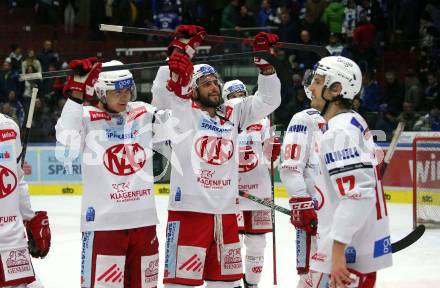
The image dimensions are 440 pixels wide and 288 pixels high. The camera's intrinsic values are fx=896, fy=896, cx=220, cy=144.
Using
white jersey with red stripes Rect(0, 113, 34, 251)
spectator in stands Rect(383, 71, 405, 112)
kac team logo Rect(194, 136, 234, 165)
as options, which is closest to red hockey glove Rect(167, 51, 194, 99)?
kac team logo Rect(194, 136, 234, 165)

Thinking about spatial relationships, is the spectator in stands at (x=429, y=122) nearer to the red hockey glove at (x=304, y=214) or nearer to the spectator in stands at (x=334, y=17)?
the spectator in stands at (x=334, y=17)

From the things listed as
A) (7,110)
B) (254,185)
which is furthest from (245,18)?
(254,185)

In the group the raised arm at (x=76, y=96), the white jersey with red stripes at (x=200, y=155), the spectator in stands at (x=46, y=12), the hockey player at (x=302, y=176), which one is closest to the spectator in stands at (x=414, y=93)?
the hockey player at (x=302, y=176)

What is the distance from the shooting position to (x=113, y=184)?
454 centimetres

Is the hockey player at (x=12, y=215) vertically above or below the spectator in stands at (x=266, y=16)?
below

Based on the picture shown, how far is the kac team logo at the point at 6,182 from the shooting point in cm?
422

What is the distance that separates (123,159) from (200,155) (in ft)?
1.54

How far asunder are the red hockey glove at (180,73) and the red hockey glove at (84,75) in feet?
1.36

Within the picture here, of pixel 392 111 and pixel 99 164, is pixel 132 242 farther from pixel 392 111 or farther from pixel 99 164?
pixel 392 111

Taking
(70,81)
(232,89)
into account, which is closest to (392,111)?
(232,89)

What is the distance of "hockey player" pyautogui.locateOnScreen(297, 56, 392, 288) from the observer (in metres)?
3.33

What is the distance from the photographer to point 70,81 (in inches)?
173

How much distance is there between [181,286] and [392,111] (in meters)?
7.85

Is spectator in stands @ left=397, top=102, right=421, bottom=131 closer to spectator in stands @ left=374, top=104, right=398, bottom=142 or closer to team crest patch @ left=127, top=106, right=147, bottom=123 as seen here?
spectator in stands @ left=374, top=104, right=398, bottom=142
